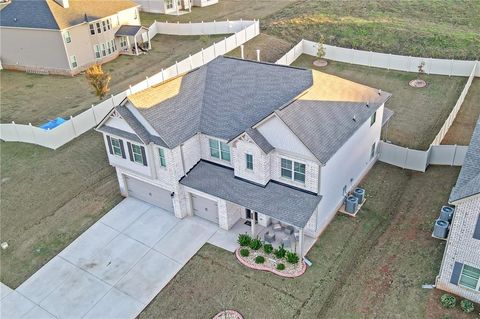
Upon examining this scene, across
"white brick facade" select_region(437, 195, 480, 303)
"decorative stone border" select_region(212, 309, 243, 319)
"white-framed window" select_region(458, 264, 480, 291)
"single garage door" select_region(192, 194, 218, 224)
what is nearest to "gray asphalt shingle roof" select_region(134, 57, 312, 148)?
"single garage door" select_region(192, 194, 218, 224)

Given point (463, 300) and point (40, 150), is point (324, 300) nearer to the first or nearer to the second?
point (463, 300)

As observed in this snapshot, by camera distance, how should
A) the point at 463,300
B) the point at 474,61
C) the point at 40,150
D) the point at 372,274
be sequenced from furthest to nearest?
1. the point at 474,61
2. the point at 40,150
3. the point at 372,274
4. the point at 463,300

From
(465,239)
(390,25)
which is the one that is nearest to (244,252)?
(465,239)

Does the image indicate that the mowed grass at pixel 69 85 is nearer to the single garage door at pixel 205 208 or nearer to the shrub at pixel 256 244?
the single garage door at pixel 205 208

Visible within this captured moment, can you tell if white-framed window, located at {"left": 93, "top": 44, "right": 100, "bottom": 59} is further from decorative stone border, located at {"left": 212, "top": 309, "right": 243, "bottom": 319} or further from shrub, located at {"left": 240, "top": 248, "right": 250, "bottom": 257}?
decorative stone border, located at {"left": 212, "top": 309, "right": 243, "bottom": 319}

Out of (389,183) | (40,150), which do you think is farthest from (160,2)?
(389,183)

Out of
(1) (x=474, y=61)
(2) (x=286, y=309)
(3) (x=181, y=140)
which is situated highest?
(3) (x=181, y=140)

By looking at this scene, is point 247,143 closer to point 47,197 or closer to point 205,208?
point 205,208
